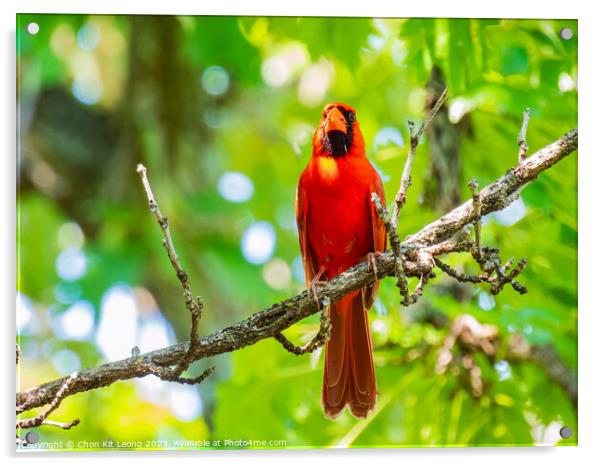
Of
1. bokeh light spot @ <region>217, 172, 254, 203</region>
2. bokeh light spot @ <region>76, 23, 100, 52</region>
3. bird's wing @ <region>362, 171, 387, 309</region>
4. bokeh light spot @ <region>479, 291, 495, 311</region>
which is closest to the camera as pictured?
bird's wing @ <region>362, 171, 387, 309</region>

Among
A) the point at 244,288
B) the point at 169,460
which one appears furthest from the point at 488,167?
the point at 169,460

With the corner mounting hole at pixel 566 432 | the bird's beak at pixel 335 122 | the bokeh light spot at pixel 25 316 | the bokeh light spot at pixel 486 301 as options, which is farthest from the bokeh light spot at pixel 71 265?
the corner mounting hole at pixel 566 432

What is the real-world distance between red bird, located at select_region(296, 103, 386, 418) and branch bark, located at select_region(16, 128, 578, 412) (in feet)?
1.72

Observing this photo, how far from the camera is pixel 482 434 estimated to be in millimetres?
3664

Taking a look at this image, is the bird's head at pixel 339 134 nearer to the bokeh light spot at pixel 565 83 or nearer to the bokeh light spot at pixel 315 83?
the bokeh light spot at pixel 565 83

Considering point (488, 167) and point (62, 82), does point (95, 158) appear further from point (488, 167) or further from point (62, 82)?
point (488, 167)

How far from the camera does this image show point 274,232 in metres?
4.33

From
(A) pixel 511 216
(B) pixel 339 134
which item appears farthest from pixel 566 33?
(B) pixel 339 134

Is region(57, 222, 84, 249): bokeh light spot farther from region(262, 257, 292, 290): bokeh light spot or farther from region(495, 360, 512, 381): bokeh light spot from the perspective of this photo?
region(495, 360, 512, 381): bokeh light spot

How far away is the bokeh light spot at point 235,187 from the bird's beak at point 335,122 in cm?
108

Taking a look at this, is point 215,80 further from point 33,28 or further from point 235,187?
point 33,28

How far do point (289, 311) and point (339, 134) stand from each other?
0.97m

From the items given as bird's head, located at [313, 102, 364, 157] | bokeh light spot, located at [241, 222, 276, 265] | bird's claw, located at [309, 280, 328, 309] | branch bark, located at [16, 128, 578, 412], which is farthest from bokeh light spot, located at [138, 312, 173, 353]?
bird's head, located at [313, 102, 364, 157]

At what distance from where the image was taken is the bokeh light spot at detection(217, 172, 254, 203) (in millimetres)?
4566
